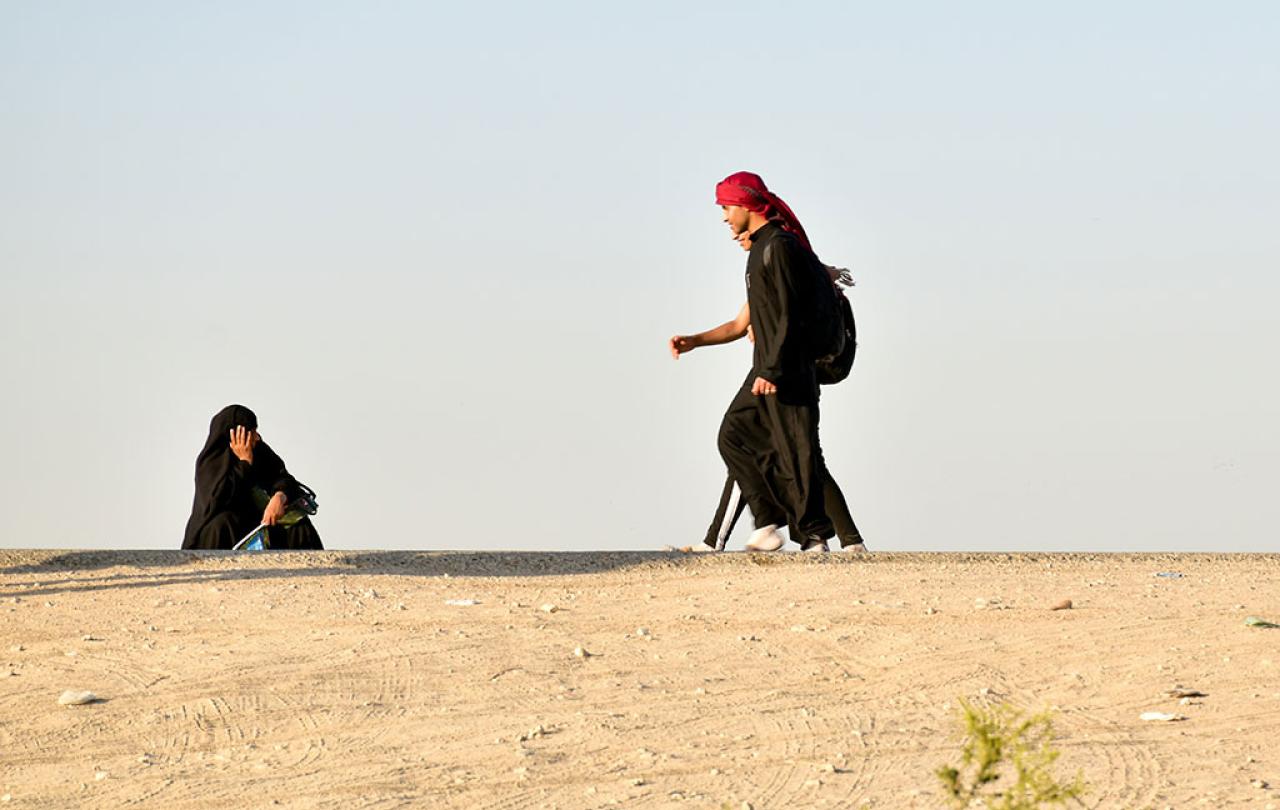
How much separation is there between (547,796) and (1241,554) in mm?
7587

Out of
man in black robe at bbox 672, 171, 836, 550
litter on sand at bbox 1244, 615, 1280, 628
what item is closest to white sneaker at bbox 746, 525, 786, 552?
man in black robe at bbox 672, 171, 836, 550

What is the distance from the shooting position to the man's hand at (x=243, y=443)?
1412 centimetres

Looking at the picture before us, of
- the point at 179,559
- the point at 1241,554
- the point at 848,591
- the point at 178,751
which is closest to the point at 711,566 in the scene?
the point at 848,591

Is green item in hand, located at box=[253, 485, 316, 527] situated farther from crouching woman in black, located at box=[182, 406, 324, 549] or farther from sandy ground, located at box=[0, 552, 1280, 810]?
sandy ground, located at box=[0, 552, 1280, 810]

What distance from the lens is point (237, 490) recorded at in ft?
46.0

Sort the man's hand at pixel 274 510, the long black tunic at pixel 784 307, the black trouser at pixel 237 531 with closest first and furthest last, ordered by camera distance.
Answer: the long black tunic at pixel 784 307, the man's hand at pixel 274 510, the black trouser at pixel 237 531

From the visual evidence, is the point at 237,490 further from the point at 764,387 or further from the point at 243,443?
the point at 764,387

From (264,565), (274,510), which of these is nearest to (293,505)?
(274,510)

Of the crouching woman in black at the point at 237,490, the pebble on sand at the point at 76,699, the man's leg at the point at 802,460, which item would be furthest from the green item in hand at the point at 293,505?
the pebble on sand at the point at 76,699

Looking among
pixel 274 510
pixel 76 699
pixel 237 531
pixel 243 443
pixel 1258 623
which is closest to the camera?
pixel 76 699

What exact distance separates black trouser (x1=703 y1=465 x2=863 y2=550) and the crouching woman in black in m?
2.93

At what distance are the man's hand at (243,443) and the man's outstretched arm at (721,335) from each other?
129 inches

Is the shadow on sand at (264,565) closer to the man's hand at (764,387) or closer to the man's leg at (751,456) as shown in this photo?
the man's leg at (751,456)

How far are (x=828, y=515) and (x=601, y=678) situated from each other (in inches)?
180
